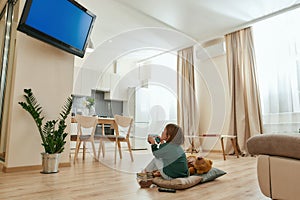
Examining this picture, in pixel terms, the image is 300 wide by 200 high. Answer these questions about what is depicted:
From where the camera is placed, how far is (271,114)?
3.54 m

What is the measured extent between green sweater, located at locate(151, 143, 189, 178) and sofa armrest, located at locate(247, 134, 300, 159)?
56 cm

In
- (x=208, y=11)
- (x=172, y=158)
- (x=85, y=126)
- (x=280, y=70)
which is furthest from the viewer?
(x=208, y=11)

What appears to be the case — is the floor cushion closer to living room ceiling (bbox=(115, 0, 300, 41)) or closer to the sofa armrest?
the sofa armrest

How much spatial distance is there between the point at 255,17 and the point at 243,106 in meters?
1.49

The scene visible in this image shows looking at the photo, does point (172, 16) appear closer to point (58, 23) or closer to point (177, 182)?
point (58, 23)

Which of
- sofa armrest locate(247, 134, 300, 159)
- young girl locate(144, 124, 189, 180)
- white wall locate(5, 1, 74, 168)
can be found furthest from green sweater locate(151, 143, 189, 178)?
white wall locate(5, 1, 74, 168)

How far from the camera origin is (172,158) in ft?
5.08

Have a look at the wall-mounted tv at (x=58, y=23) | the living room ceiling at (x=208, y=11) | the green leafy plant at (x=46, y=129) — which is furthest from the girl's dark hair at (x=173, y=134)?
the living room ceiling at (x=208, y=11)

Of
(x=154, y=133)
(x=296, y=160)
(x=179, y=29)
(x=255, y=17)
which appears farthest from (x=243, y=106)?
(x=296, y=160)

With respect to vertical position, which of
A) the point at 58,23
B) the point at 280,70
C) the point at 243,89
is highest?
the point at 58,23

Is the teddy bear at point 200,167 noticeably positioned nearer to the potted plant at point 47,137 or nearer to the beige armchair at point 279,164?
the beige armchair at point 279,164

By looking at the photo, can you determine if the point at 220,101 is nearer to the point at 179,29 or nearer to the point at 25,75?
the point at 179,29

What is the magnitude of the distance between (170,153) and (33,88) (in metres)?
1.53

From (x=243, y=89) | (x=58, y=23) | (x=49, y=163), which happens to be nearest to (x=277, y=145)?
(x=49, y=163)
